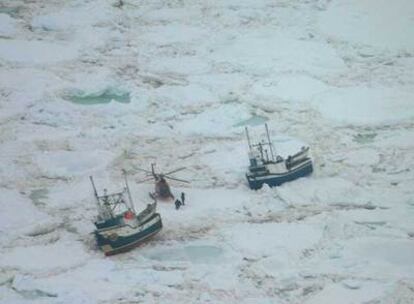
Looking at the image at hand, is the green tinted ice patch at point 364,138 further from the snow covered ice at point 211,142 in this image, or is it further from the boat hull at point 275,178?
the boat hull at point 275,178

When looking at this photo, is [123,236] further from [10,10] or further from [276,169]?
[10,10]

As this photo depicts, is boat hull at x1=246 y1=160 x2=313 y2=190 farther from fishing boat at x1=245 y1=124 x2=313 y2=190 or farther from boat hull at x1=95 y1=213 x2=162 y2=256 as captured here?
boat hull at x1=95 y1=213 x2=162 y2=256

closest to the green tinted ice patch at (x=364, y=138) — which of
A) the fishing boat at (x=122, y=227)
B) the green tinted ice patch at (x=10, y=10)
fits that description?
the fishing boat at (x=122, y=227)

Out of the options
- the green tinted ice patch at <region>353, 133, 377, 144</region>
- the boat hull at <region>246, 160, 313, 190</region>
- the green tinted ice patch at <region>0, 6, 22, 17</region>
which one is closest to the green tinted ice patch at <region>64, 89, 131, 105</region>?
the boat hull at <region>246, 160, 313, 190</region>

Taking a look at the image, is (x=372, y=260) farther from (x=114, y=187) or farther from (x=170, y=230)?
(x=114, y=187)

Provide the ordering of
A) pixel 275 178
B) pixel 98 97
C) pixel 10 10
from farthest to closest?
pixel 10 10 → pixel 98 97 → pixel 275 178

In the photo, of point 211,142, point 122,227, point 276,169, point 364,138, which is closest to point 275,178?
point 276,169
